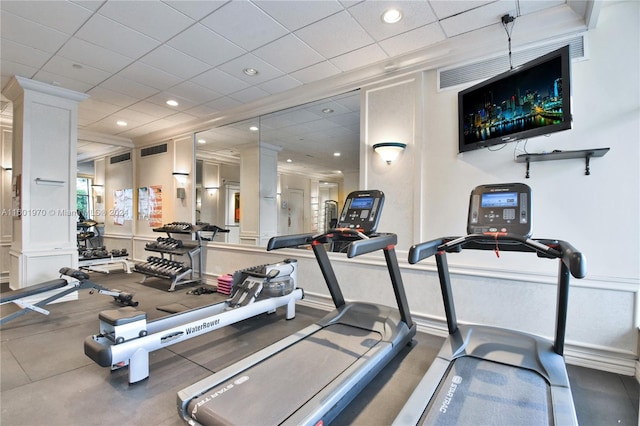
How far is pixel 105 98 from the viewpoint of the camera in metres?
5.05

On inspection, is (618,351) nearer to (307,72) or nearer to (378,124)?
(378,124)

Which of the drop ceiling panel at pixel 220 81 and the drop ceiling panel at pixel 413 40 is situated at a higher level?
the drop ceiling panel at pixel 220 81

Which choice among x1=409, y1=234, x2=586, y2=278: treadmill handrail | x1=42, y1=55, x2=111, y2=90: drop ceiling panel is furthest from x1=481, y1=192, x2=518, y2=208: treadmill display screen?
x1=42, y1=55, x2=111, y2=90: drop ceiling panel

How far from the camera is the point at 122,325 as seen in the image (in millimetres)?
2482

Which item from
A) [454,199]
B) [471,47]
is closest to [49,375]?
[454,199]

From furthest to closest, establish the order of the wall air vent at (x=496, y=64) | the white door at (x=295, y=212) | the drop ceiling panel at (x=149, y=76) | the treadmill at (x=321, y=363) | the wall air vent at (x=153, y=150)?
the wall air vent at (x=153, y=150)
the white door at (x=295, y=212)
the drop ceiling panel at (x=149, y=76)
the wall air vent at (x=496, y=64)
the treadmill at (x=321, y=363)

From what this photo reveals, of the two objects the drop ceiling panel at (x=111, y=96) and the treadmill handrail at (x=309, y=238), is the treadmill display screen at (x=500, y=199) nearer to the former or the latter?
the treadmill handrail at (x=309, y=238)

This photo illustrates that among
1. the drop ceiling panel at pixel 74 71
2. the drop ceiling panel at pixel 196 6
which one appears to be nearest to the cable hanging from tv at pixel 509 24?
the drop ceiling panel at pixel 196 6

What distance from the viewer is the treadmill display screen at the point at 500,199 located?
228 centimetres

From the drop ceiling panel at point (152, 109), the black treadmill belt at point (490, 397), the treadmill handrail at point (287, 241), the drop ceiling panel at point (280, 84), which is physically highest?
the drop ceiling panel at point (280, 84)

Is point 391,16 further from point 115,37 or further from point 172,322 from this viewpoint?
point 172,322

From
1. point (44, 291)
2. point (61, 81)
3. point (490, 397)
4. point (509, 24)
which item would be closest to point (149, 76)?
point (61, 81)

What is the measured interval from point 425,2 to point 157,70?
11.1 ft

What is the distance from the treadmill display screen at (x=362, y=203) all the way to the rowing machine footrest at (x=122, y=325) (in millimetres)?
2160
